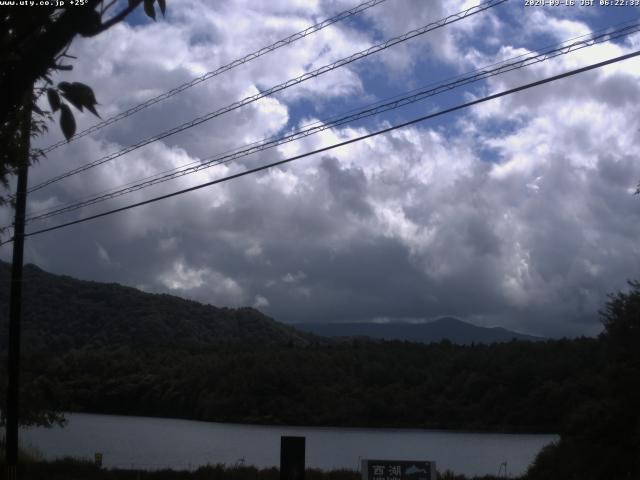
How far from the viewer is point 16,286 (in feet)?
69.7

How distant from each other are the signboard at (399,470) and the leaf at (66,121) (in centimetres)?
1266

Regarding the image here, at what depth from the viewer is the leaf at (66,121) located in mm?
4062

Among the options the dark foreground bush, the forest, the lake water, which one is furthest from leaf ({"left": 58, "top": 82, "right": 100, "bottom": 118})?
the forest

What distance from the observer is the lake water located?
122 ft

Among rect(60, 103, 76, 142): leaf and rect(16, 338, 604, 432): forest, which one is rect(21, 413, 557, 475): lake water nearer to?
rect(16, 338, 604, 432): forest

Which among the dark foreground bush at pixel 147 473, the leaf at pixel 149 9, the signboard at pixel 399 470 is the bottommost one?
the dark foreground bush at pixel 147 473

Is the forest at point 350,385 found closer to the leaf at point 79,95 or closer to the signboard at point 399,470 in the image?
the signboard at point 399,470

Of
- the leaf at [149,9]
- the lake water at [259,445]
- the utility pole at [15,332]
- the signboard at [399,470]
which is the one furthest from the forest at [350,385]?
the leaf at [149,9]

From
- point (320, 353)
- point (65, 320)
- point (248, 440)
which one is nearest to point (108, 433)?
point (248, 440)

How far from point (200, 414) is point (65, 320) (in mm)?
30586

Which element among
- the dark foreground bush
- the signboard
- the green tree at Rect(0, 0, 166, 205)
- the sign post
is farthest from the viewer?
the dark foreground bush

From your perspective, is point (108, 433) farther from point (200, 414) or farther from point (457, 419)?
point (457, 419)

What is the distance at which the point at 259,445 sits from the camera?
45875 mm

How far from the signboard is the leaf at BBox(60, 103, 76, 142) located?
12661 mm
